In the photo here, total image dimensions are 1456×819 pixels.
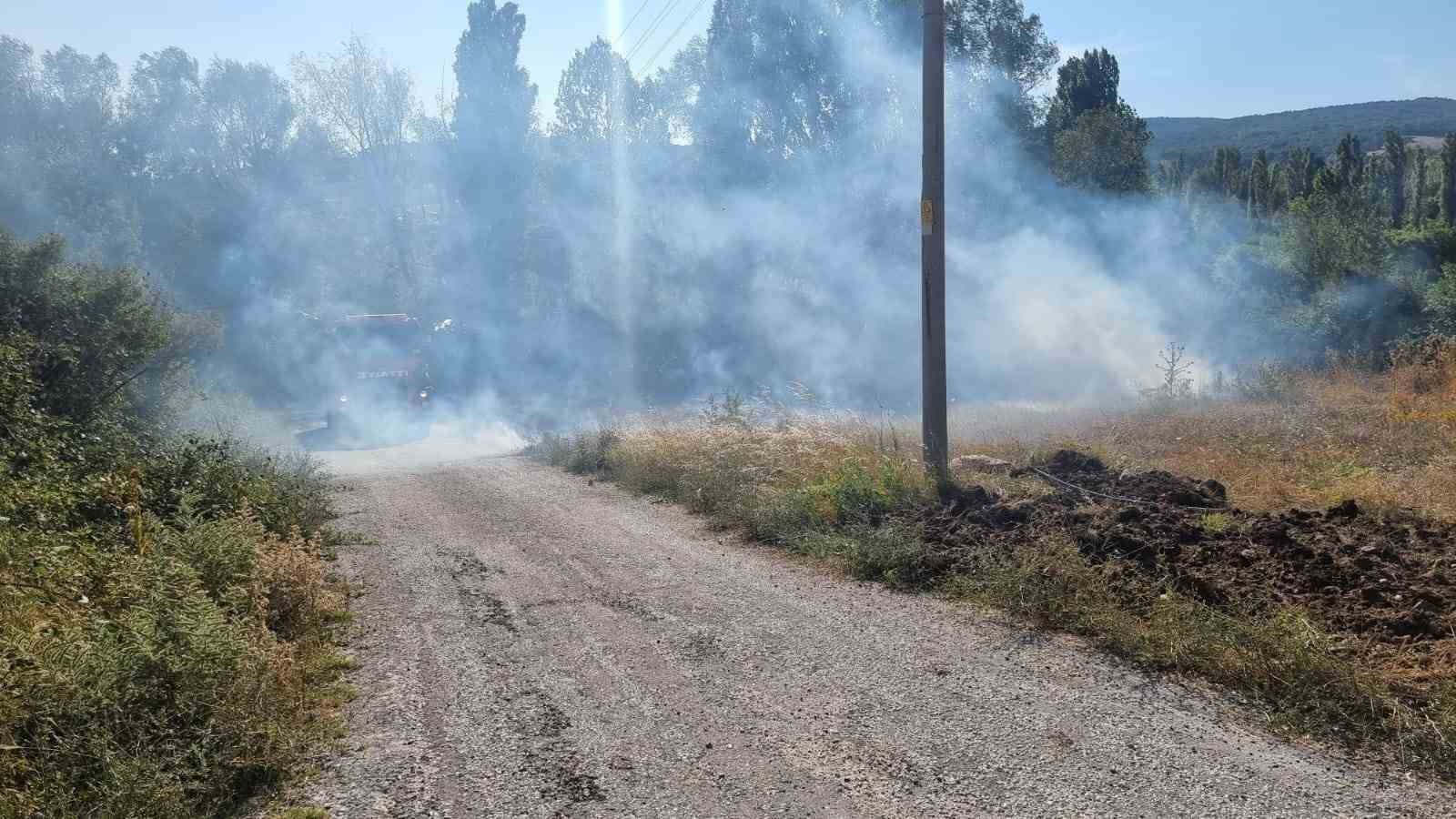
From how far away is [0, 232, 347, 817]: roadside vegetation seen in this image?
3.89m

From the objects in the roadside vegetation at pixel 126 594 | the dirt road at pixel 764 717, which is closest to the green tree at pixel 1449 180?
the dirt road at pixel 764 717

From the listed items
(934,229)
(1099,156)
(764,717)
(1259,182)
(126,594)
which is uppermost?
(1259,182)

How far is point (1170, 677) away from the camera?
486 centimetres

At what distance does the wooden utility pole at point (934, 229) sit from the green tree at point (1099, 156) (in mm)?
14896

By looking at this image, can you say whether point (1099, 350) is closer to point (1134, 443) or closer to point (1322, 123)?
point (1134, 443)

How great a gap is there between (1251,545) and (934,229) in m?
4.19

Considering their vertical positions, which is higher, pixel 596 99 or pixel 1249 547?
pixel 596 99

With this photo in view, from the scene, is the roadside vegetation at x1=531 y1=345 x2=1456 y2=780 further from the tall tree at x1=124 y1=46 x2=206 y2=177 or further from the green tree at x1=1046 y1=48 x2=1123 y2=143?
the tall tree at x1=124 y1=46 x2=206 y2=177

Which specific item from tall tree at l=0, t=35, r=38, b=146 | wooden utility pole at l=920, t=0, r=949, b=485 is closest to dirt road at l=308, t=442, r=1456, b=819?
wooden utility pole at l=920, t=0, r=949, b=485

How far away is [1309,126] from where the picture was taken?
12206 cm

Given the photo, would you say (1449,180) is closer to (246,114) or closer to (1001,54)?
(1001,54)

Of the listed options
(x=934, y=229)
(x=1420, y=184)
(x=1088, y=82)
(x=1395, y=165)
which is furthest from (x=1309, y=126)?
(x=934, y=229)

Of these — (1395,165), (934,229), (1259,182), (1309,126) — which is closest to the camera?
(934,229)

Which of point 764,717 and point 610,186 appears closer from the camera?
point 764,717
